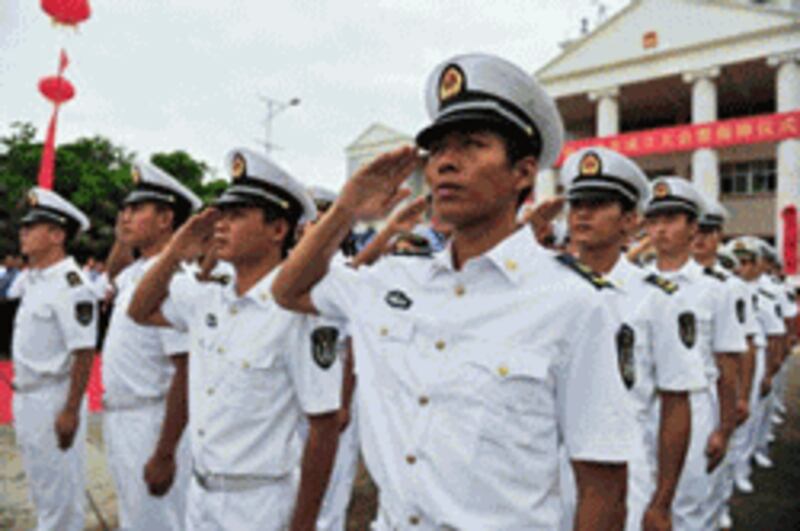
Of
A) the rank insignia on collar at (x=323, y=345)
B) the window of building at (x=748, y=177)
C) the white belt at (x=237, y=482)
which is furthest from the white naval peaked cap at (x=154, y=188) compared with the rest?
the window of building at (x=748, y=177)

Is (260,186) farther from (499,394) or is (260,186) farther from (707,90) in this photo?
(707,90)

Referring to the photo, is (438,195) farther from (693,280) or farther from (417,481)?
(693,280)

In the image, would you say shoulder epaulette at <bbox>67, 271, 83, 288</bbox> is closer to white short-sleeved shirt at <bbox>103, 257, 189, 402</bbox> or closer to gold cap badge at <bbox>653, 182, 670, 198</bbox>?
white short-sleeved shirt at <bbox>103, 257, 189, 402</bbox>

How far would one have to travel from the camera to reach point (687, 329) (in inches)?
115

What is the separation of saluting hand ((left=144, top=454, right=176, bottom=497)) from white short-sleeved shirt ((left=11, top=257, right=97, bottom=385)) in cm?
126

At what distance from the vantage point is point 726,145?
27.1 metres

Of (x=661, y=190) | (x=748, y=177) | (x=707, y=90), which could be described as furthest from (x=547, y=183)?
(x=661, y=190)

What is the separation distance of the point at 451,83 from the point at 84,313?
3.22 metres

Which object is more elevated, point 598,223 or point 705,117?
point 705,117

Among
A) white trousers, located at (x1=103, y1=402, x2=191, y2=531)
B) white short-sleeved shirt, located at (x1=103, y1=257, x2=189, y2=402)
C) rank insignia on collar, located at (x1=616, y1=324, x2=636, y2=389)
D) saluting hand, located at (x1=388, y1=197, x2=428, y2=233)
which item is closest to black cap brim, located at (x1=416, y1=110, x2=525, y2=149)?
rank insignia on collar, located at (x1=616, y1=324, x2=636, y2=389)

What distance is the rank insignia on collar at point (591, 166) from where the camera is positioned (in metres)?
2.97

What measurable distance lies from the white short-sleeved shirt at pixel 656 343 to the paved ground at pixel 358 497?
2534mm

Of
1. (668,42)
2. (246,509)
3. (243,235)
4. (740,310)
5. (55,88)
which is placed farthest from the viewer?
(668,42)

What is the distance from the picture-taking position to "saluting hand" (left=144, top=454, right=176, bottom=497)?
3.01 m
